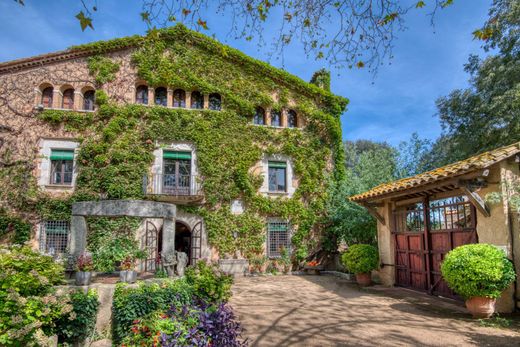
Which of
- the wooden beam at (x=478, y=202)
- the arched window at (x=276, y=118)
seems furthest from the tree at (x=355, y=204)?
the wooden beam at (x=478, y=202)

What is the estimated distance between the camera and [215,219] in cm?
1617

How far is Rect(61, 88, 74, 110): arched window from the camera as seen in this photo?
16406 mm

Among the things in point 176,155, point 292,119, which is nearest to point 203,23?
point 176,155

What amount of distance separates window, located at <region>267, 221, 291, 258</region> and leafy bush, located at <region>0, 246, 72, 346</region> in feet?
37.3

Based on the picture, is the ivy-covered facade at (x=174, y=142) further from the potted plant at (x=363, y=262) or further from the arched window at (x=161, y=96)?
the potted plant at (x=363, y=262)

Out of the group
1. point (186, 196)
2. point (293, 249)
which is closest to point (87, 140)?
point (186, 196)

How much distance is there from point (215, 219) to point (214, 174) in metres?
2.09

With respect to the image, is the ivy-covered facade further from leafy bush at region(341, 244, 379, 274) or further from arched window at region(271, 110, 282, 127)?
leafy bush at region(341, 244, 379, 274)

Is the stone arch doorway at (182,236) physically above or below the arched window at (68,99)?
below

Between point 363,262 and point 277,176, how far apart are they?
6.97m

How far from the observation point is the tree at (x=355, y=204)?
1489 centimetres

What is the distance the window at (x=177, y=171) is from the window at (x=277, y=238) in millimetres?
4398

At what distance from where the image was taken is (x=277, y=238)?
56.0 ft

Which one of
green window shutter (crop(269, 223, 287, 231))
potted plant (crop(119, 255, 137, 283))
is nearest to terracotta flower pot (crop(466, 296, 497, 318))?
potted plant (crop(119, 255, 137, 283))
